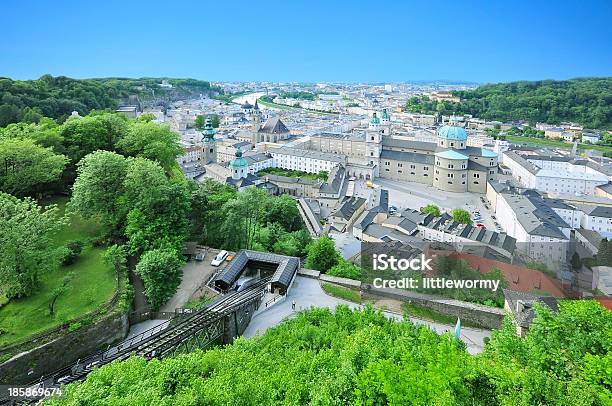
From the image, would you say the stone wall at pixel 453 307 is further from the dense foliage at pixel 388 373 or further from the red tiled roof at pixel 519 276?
the dense foliage at pixel 388 373

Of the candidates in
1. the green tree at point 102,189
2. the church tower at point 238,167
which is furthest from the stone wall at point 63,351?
the church tower at point 238,167

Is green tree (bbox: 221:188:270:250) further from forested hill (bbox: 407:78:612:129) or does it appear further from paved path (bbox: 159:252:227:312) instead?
forested hill (bbox: 407:78:612:129)

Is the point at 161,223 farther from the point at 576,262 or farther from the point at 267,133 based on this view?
the point at 267,133

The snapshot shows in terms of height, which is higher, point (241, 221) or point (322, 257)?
point (241, 221)

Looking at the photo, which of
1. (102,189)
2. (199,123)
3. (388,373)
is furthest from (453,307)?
(199,123)

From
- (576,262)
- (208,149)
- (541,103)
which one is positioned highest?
(541,103)

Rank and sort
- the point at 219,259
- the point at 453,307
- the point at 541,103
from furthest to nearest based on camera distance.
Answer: the point at 541,103
the point at 219,259
the point at 453,307
